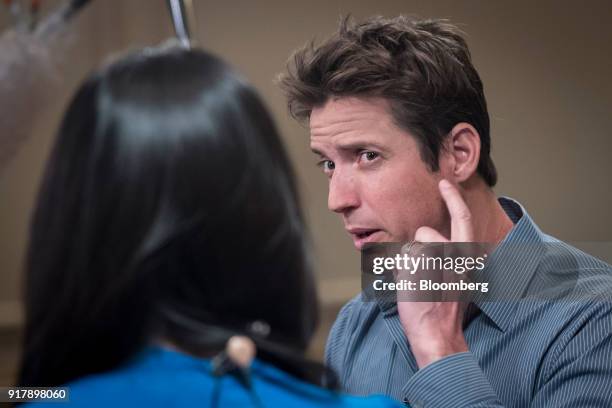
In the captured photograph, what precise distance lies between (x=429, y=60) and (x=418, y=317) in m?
0.35

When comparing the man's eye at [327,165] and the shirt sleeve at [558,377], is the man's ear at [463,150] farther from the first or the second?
the shirt sleeve at [558,377]

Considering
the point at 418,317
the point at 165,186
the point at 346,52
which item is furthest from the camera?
the point at 346,52

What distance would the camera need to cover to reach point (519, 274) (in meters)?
1.12

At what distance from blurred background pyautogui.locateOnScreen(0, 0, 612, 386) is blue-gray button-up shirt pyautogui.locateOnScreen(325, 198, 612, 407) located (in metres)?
0.10

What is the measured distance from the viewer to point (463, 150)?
3.91 feet

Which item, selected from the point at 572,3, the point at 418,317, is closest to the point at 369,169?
the point at 418,317

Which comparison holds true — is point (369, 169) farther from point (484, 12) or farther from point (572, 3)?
point (572, 3)

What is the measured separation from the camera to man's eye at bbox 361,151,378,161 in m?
1.17

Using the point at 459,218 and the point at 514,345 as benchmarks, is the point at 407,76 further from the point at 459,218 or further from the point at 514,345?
the point at 514,345

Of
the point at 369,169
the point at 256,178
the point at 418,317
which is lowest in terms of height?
the point at 418,317

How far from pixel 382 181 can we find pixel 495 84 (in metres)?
0.24

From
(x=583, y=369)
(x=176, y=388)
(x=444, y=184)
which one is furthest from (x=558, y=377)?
(x=176, y=388)

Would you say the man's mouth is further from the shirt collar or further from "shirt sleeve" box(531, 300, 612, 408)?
"shirt sleeve" box(531, 300, 612, 408)

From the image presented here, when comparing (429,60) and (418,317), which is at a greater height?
(429,60)
